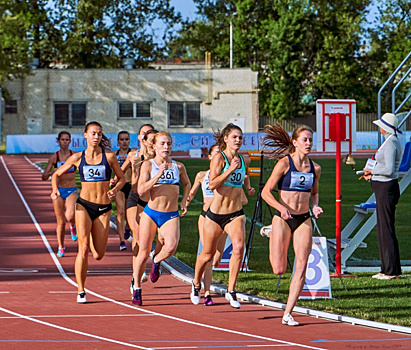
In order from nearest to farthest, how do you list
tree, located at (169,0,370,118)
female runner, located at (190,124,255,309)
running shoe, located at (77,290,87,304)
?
female runner, located at (190,124,255,309) → running shoe, located at (77,290,87,304) → tree, located at (169,0,370,118)

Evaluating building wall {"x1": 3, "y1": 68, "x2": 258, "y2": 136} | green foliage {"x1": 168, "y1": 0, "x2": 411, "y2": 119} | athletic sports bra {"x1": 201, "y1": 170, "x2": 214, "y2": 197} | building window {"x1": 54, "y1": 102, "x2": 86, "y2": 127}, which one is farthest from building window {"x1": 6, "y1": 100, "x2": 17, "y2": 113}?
Answer: athletic sports bra {"x1": 201, "y1": 170, "x2": 214, "y2": 197}

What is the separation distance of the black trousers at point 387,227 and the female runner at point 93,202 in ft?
12.6

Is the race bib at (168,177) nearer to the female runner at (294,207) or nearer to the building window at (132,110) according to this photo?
the female runner at (294,207)

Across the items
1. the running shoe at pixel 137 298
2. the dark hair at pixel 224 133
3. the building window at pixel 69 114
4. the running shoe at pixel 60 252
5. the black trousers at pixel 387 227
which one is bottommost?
the running shoe at pixel 60 252

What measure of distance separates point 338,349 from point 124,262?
6672 mm

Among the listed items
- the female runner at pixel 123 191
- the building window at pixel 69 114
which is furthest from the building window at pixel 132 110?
the female runner at pixel 123 191

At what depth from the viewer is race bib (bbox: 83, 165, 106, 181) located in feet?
34.7

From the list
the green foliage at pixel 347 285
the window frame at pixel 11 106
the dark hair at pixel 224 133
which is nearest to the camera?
the green foliage at pixel 347 285

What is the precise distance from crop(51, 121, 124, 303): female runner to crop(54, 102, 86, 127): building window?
4965 cm

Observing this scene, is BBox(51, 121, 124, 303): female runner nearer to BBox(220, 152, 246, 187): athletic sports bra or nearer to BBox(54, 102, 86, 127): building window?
BBox(220, 152, 246, 187): athletic sports bra

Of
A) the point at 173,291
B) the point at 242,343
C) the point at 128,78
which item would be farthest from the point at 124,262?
the point at 128,78

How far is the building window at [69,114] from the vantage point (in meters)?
59.6

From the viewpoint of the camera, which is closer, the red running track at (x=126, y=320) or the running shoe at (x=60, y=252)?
the red running track at (x=126, y=320)

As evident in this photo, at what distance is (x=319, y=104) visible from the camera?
40.4 ft
